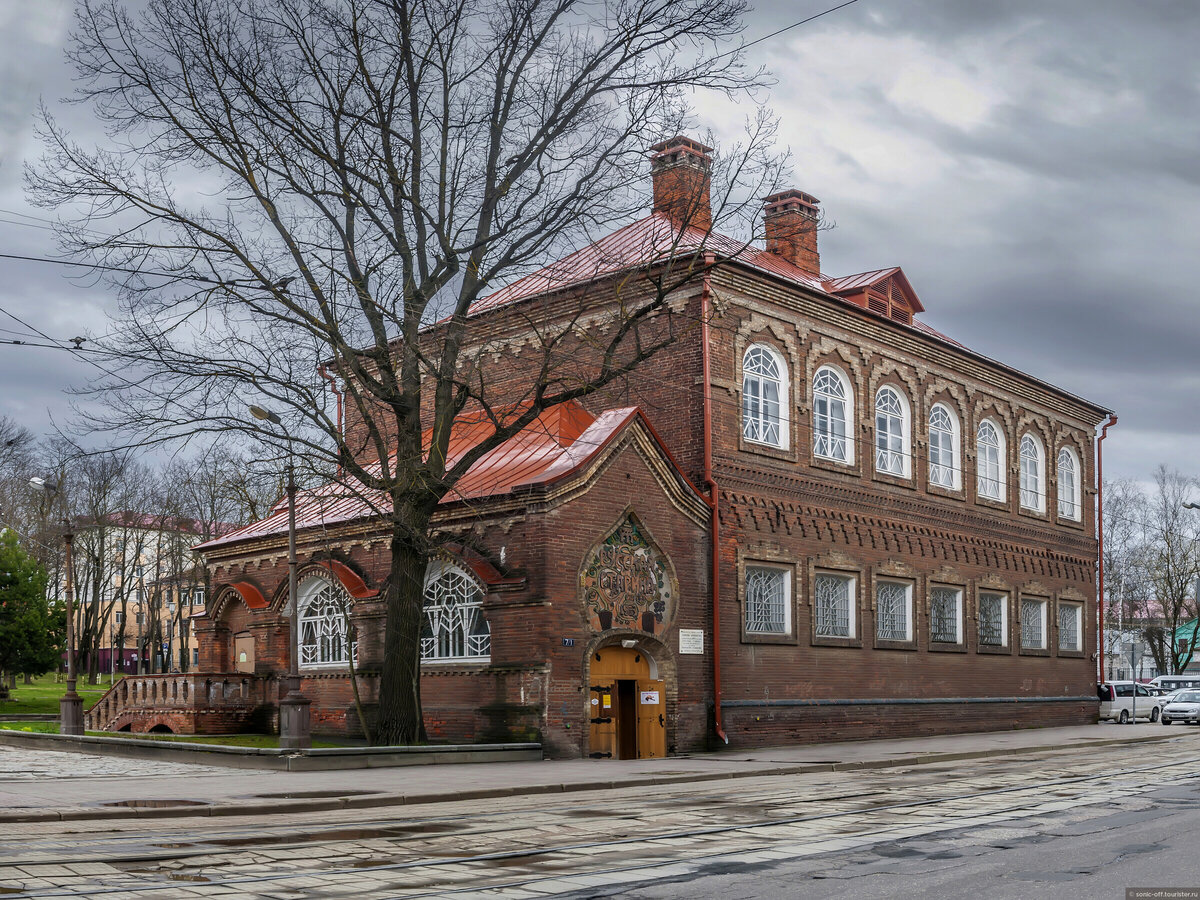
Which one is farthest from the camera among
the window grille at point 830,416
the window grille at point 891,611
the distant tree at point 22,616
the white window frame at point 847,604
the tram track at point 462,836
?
the distant tree at point 22,616

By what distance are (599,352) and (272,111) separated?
9287 millimetres

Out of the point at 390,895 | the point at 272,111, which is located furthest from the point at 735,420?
the point at 390,895

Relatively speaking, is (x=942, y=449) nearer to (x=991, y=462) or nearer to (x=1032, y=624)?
(x=991, y=462)

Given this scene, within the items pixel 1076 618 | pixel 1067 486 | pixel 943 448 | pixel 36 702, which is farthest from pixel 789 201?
pixel 36 702

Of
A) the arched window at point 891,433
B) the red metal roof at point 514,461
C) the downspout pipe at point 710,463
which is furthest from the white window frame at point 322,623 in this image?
the arched window at point 891,433

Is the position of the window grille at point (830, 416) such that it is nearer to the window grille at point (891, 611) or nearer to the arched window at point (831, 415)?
the arched window at point (831, 415)

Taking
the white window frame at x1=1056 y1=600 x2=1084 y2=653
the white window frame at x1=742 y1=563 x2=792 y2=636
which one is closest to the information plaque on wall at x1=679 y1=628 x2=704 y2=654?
the white window frame at x1=742 y1=563 x2=792 y2=636

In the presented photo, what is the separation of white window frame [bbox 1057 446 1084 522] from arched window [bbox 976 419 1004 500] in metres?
4.08

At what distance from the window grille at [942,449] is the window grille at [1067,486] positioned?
23.7 ft

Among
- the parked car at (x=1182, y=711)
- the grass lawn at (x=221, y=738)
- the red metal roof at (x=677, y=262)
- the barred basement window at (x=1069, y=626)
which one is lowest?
the parked car at (x=1182, y=711)

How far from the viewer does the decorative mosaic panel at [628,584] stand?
23.2 metres

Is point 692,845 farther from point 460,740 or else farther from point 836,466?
point 836,466

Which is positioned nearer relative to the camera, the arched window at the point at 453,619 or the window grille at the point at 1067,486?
the arched window at the point at 453,619

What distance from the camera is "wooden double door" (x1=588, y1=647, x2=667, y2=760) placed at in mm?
23344
